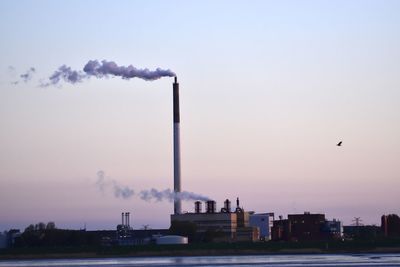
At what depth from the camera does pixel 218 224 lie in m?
150

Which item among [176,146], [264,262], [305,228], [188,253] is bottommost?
[264,262]

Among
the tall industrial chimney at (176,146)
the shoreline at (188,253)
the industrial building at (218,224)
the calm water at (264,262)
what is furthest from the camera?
the industrial building at (218,224)

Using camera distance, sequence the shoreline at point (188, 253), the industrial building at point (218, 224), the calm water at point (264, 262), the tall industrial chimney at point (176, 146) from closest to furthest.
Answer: the calm water at point (264, 262), the shoreline at point (188, 253), the tall industrial chimney at point (176, 146), the industrial building at point (218, 224)

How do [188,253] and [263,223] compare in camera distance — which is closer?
[188,253]

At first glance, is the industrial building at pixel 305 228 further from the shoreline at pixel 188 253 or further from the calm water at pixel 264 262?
the calm water at pixel 264 262

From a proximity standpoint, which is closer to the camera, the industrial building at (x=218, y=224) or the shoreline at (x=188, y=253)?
the shoreline at (x=188, y=253)

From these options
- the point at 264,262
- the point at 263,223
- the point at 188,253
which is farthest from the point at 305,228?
the point at 264,262

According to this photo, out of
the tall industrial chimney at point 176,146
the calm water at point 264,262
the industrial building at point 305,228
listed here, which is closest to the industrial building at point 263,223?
the industrial building at point 305,228

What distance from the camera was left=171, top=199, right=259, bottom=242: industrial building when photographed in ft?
481

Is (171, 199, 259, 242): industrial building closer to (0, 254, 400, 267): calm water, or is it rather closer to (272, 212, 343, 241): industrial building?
(272, 212, 343, 241): industrial building

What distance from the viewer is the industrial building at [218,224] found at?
5773 inches

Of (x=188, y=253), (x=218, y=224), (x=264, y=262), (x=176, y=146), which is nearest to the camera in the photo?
(x=264, y=262)

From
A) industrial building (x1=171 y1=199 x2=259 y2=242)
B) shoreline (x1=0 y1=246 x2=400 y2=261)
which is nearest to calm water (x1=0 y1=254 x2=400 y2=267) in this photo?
shoreline (x1=0 y1=246 x2=400 y2=261)

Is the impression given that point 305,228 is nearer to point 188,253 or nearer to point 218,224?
point 218,224
